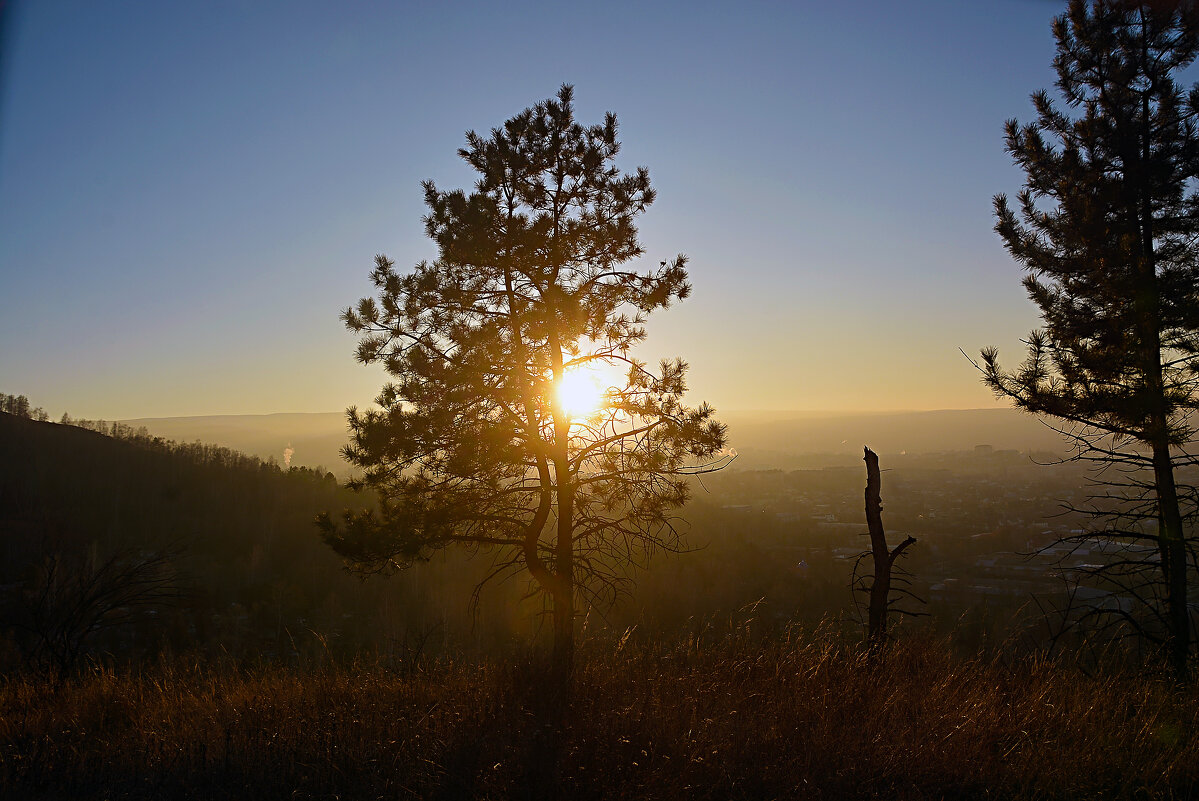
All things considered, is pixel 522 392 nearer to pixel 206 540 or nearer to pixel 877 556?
pixel 877 556

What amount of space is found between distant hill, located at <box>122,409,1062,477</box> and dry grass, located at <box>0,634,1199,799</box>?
76.2 meters

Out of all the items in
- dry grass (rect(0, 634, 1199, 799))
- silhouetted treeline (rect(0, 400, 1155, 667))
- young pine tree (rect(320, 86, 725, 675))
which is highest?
young pine tree (rect(320, 86, 725, 675))

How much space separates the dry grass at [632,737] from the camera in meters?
4.20

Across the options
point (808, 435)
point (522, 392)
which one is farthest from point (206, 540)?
point (808, 435)

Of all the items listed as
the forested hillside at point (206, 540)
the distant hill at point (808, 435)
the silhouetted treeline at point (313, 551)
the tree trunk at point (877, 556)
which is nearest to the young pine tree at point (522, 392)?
the tree trunk at point (877, 556)

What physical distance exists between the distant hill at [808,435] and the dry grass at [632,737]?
250 ft

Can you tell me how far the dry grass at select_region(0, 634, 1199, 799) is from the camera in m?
4.20

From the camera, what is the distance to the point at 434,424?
26.1ft

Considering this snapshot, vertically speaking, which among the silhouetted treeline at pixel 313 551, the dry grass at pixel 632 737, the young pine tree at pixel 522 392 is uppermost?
the young pine tree at pixel 522 392

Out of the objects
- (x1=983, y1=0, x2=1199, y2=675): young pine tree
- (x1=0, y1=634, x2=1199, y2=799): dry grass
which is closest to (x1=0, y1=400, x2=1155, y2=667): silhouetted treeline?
(x1=983, y1=0, x2=1199, y2=675): young pine tree

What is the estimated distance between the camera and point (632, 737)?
4750 millimetres

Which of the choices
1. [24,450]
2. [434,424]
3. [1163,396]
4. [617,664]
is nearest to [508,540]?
[434,424]

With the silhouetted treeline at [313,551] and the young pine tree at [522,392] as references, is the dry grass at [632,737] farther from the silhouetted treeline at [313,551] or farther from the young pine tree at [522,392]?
the silhouetted treeline at [313,551]

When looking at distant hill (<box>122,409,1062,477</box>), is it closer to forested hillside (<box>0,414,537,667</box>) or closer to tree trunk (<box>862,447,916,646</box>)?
forested hillside (<box>0,414,537,667</box>)
